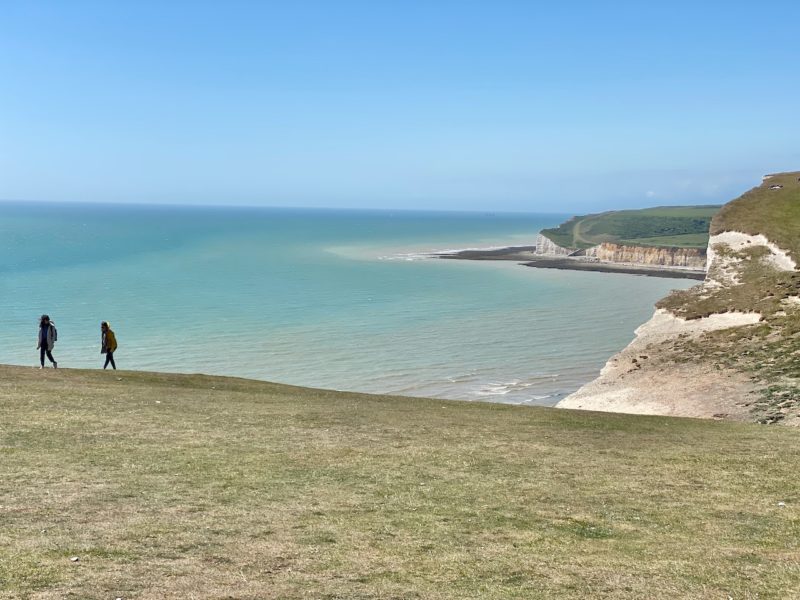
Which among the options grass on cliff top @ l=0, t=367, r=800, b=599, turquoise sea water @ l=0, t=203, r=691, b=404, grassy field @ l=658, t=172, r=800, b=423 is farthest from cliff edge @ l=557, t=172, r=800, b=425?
grass on cliff top @ l=0, t=367, r=800, b=599

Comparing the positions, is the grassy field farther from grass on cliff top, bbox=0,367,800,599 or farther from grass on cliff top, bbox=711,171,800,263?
grass on cliff top, bbox=0,367,800,599

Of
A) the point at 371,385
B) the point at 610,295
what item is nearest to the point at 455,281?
the point at 610,295

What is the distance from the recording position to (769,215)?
72438 mm

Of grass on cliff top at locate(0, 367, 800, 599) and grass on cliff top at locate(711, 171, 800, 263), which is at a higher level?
grass on cliff top at locate(711, 171, 800, 263)

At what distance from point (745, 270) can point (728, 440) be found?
1792 inches

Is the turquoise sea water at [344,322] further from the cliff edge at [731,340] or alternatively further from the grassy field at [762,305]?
the grassy field at [762,305]

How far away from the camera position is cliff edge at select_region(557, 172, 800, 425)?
4081 cm

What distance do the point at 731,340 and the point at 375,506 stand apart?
1696 inches

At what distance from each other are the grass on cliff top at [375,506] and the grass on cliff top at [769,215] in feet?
150

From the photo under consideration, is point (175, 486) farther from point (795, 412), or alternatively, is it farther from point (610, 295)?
point (610, 295)

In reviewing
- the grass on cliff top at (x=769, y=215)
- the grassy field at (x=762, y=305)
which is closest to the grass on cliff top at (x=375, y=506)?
the grassy field at (x=762, y=305)

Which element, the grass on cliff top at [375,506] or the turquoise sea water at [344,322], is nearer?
the grass on cliff top at [375,506]

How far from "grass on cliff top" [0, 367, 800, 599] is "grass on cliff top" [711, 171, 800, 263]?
150 feet

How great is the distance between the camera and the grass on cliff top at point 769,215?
66750 millimetres
